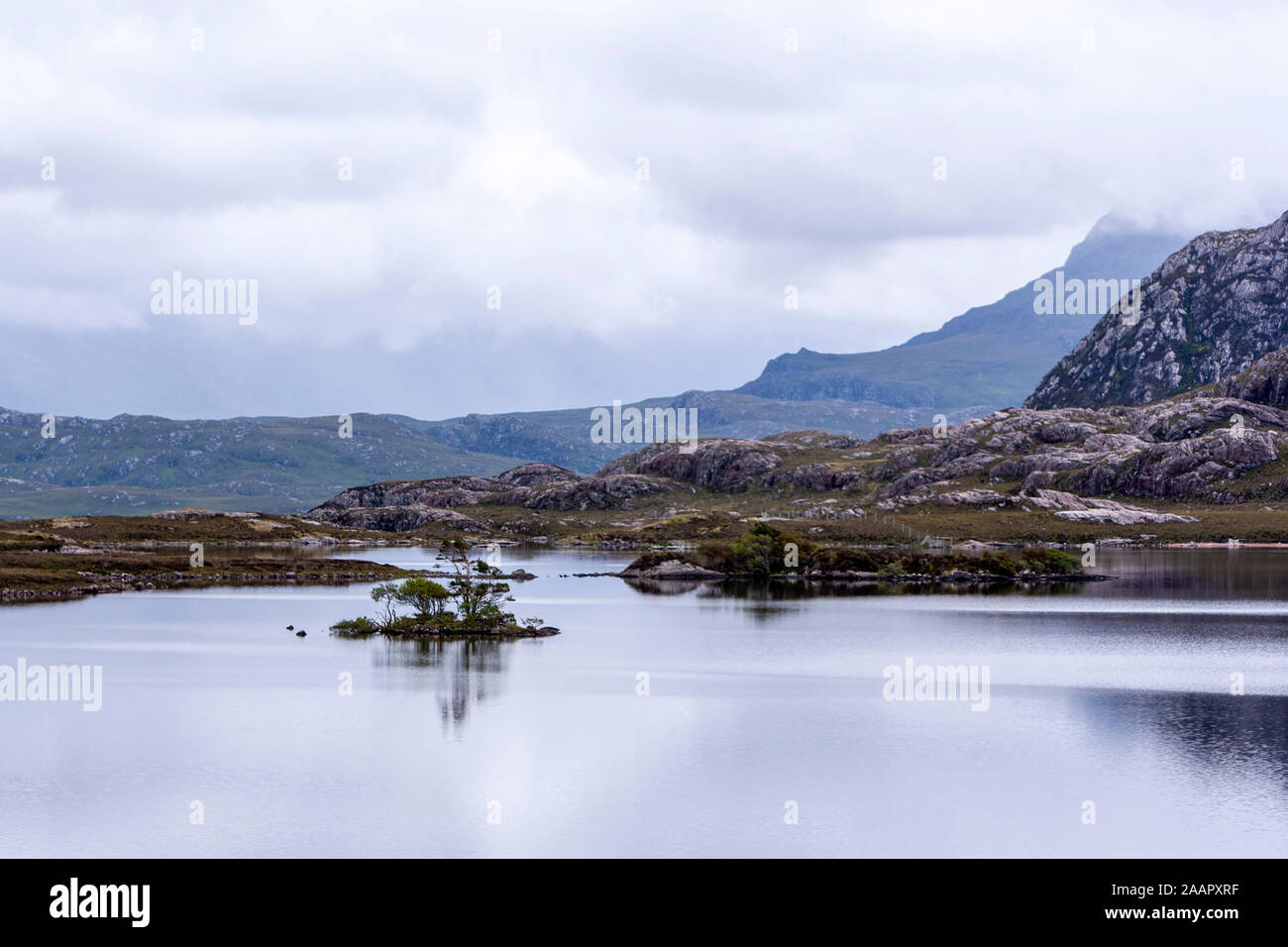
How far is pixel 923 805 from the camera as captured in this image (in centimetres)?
4284

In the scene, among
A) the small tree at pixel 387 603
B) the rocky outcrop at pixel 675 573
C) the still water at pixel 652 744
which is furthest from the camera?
the rocky outcrop at pixel 675 573

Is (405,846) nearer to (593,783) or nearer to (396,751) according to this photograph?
(593,783)

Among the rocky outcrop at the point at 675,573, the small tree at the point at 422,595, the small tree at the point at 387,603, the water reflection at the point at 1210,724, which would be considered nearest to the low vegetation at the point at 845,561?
the rocky outcrop at the point at 675,573

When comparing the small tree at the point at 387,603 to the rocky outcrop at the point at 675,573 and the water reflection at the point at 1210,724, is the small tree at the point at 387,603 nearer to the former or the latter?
the water reflection at the point at 1210,724

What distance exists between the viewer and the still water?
39.9 meters

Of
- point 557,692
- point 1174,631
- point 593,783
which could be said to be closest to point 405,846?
point 593,783

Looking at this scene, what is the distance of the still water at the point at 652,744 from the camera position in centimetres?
3991

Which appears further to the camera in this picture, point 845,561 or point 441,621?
→ point 845,561

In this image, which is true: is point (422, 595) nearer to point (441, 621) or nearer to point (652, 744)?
point (441, 621)

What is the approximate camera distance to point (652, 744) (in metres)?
52.4

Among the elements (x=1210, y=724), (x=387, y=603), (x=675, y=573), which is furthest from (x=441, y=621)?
(x=675, y=573)

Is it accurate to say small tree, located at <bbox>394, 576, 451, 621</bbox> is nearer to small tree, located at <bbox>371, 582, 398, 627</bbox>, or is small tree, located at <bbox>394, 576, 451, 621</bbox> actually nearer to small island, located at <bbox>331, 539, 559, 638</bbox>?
small island, located at <bbox>331, 539, 559, 638</bbox>
